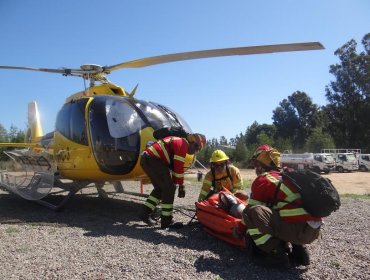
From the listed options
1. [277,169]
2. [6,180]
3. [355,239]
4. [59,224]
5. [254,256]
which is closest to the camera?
[254,256]

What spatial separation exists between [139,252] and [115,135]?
3.18m

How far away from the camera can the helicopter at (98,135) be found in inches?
293

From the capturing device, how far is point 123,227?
6562 mm

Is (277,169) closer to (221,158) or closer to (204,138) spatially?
(221,158)

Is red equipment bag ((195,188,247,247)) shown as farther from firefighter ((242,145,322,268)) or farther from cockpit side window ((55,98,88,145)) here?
cockpit side window ((55,98,88,145))

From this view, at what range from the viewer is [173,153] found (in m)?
6.69

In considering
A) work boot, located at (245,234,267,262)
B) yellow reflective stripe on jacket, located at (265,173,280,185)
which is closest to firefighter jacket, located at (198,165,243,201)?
work boot, located at (245,234,267,262)

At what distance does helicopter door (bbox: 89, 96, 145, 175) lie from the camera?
7.45 meters

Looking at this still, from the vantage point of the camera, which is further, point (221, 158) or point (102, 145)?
point (102, 145)

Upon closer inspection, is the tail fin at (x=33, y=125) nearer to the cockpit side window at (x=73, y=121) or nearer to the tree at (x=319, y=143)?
the cockpit side window at (x=73, y=121)

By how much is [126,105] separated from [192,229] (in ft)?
9.67

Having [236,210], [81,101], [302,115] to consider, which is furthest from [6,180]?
[302,115]

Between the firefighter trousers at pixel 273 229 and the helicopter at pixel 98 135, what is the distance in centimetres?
306

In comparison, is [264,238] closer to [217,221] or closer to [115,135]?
[217,221]
